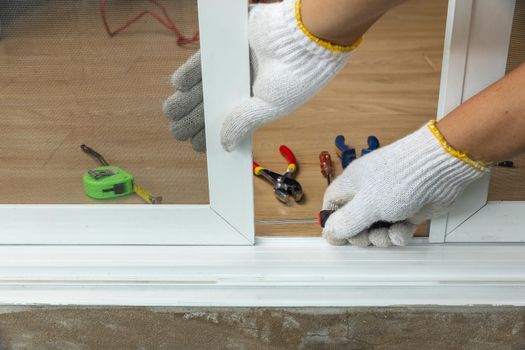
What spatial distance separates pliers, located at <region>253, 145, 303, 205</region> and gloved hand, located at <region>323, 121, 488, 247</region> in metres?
0.17

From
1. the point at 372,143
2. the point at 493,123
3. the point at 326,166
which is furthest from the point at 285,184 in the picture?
the point at 493,123

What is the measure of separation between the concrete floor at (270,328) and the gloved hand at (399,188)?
119 millimetres

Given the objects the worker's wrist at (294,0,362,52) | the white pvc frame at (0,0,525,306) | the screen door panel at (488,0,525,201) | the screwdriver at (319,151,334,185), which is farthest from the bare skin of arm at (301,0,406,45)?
the screwdriver at (319,151,334,185)

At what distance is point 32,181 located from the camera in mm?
929

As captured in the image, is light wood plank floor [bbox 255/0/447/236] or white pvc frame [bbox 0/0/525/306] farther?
light wood plank floor [bbox 255/0/447/236]

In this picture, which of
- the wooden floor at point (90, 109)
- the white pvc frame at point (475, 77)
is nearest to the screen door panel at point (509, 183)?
the white pvc frame at point (475, 77)

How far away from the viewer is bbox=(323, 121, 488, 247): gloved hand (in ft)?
2.61

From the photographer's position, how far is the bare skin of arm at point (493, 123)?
28.7 inches

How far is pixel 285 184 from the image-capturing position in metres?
1.12

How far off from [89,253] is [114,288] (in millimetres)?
93

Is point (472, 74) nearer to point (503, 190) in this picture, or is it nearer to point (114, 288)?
point (503, 190)

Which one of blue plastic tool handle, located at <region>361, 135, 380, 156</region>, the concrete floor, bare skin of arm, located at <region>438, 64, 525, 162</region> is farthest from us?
blue plastic tool handle, located at <region>361, 135, 380, 156</region>

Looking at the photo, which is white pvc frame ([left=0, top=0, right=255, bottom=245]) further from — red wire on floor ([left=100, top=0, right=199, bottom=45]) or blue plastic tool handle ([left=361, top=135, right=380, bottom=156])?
blue plastic tool handle ([left=361, top=135, right=380, bottom=156])

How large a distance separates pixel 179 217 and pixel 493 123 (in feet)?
1.52
